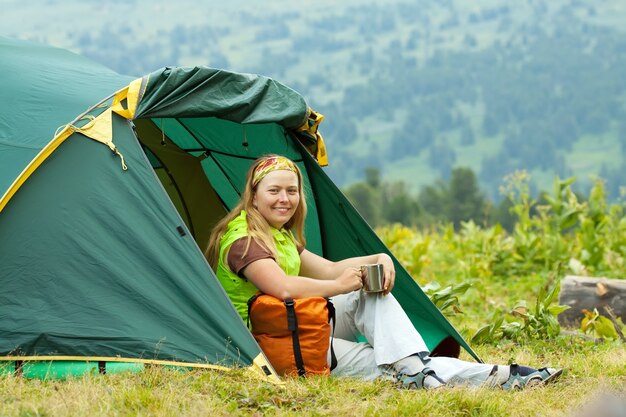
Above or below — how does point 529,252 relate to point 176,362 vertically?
below

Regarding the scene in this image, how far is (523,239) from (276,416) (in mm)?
6734

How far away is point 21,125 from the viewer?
5.41 metres

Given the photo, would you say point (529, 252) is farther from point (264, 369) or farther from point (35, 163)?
Answer: point (35, 163)

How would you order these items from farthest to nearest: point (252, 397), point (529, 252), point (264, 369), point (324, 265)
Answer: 1. point (529, 252)
2. point (324, 265)
3. point (264, 369)
4. point (252, 397)

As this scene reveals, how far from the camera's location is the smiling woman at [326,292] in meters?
5.02

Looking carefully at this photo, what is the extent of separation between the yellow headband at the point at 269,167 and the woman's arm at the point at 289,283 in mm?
557

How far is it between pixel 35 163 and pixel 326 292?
165cm

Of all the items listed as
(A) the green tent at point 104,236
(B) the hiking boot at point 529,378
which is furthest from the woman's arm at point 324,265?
(B) the hiking boot at point 529,378

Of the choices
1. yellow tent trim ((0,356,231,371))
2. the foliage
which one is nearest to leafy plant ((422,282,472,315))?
the foliage

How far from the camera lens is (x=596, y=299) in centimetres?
803

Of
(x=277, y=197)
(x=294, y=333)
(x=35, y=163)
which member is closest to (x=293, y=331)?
(x=294, y=333)

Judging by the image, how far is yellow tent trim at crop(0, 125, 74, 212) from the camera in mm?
5059

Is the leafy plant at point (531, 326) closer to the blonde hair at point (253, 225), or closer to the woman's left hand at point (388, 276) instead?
the woman's left hand at point (388, 276)

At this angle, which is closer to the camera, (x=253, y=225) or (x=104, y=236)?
(x=104, y=236)
